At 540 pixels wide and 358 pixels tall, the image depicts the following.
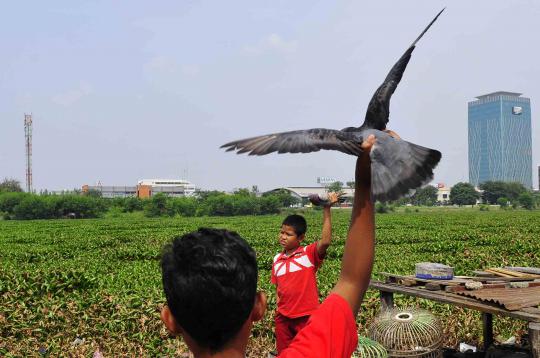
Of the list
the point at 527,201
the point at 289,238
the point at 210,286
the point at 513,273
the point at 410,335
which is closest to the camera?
the point at 210,286

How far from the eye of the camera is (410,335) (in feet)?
17.2

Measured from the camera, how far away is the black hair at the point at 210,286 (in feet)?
4.15

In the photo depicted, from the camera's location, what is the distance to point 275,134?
6.86 feet

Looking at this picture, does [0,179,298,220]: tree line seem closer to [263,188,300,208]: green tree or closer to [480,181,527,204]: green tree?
[263,188,300,208]: green tree

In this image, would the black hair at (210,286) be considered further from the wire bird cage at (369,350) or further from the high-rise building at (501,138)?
the high-rise building at (501,138)

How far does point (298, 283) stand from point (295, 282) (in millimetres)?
26

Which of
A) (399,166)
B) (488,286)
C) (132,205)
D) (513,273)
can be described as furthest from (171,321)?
(132,205)

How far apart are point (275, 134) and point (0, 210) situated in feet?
244

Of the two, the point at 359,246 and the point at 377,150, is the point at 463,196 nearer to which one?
the point at 377,150

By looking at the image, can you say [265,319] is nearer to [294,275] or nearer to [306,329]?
[294,275]

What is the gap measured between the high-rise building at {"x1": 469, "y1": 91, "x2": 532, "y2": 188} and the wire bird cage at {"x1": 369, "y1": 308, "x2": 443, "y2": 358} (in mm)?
188965

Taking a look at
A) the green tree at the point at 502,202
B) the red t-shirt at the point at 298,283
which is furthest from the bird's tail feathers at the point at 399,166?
the green tree at the point at 502,202

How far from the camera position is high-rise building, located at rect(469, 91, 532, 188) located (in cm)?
18088

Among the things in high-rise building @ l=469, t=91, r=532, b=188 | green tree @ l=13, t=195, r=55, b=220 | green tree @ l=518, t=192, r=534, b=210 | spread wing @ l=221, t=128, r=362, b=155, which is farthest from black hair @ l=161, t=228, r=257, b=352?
high-rise building @ l=469, t=91, r=532, b=188
